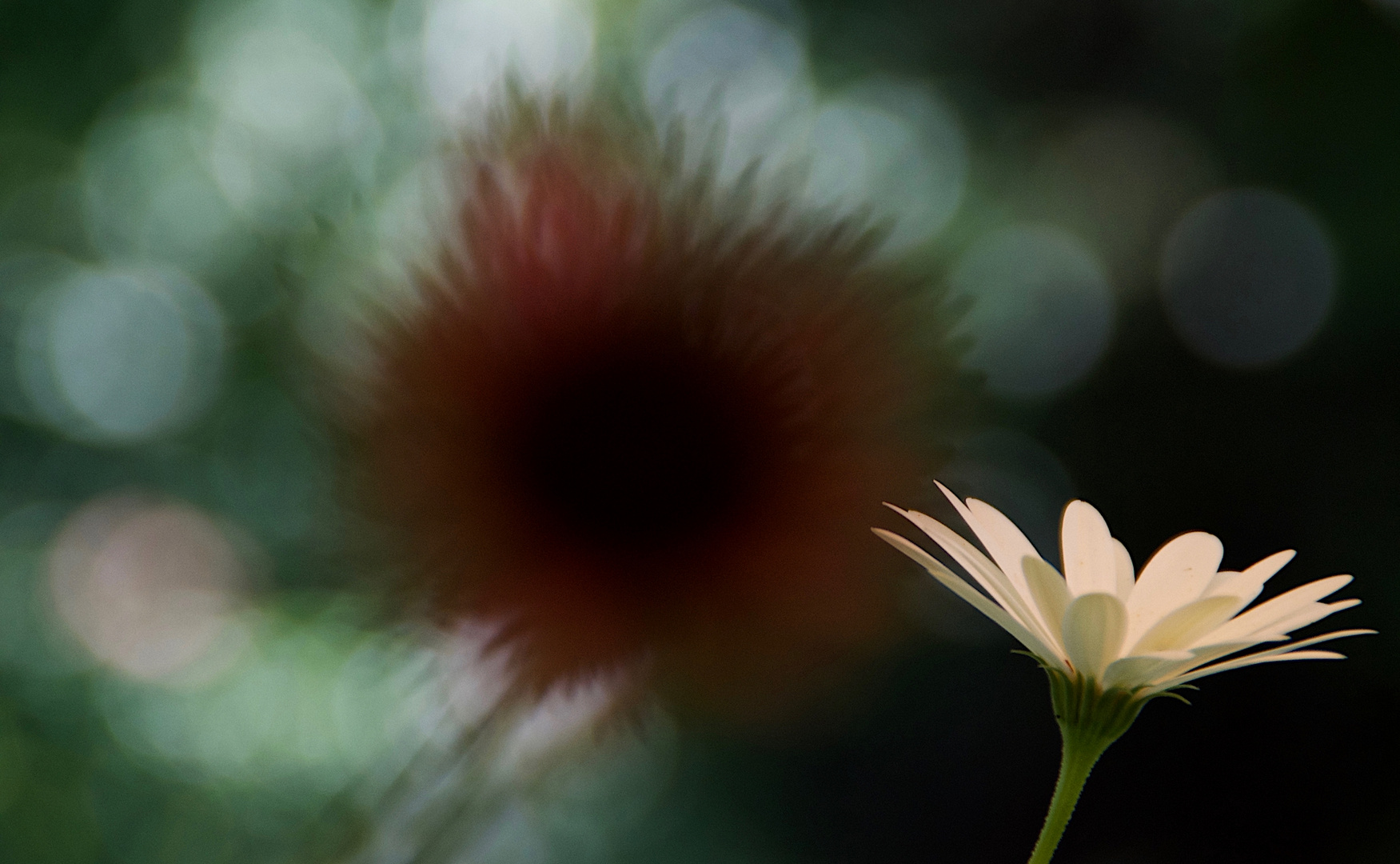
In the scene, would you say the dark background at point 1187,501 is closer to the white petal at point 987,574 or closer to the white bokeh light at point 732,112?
the white bokeh light at point 732,112

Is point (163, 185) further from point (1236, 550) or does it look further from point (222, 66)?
point (1236, 550)

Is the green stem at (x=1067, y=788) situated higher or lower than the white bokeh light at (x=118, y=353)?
lower

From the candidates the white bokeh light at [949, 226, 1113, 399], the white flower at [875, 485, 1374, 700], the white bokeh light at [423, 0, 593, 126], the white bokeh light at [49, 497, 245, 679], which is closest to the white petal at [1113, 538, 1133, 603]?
the white flower at [875, 485, 1374, 700]

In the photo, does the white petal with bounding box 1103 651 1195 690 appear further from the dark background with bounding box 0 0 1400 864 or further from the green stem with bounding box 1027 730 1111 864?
the dark background with bounding box 0 0 1400 864

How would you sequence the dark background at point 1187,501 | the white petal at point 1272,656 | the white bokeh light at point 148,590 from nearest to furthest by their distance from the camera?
1. the white petal at point 1272,656
2. the white bokeh light at point 148,590
3. the dark background at point 1187,501

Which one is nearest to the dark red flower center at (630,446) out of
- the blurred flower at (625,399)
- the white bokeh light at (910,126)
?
the blurred flower at (625,399)

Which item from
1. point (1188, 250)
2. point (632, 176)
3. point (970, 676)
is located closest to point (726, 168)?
point (632, 176)

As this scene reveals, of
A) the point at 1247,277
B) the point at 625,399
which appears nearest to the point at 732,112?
the point at 625,399
